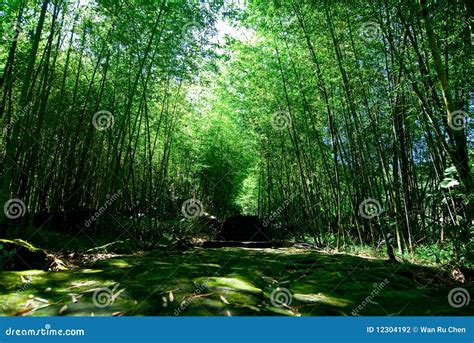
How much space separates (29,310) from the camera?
1.88 m

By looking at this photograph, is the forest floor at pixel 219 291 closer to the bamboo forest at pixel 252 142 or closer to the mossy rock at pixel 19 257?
the bamboo forest at pixel 252 142

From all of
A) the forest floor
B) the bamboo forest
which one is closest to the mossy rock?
the bamboo forest

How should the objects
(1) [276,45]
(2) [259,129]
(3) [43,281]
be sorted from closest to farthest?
(3) [43,281] → (1) [276,45] → (2) [259,129]

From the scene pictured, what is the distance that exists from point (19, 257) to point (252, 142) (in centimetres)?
758

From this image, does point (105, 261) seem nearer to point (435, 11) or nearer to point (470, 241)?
point (470, 241)

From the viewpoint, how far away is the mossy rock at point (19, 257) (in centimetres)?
293

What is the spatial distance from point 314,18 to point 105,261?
4.48 meters

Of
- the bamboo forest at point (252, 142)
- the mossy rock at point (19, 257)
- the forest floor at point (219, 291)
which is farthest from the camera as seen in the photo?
the mossy rock at point (19, 257)

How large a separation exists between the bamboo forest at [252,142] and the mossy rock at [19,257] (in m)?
0.01

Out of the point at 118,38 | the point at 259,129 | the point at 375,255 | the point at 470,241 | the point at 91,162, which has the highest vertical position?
the point at 118,38

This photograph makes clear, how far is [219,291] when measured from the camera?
87.0 inches

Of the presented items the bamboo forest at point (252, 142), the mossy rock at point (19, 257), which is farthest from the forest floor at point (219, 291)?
the mossy rock at point (19, 257)

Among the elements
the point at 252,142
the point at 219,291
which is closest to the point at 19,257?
the point at 219,291

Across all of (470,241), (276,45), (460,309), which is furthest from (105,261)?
(276,45)
